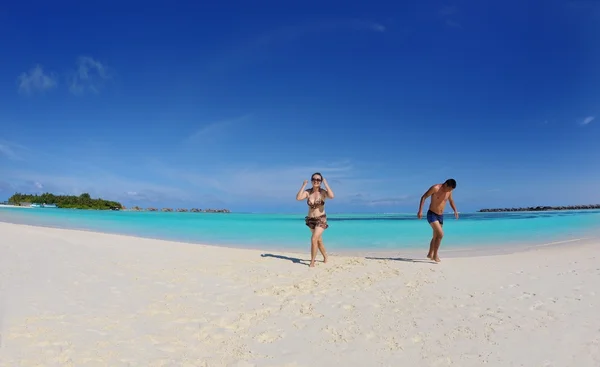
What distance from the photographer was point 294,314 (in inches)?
193

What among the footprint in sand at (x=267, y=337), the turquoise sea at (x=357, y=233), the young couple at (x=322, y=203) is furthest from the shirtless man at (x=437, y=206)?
the footprint in sand at (x=267, y=337)

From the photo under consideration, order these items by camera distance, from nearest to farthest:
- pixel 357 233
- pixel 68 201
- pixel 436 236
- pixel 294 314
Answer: pixel 294 314
pixel 436 236
pixel 357 233
pixel 68 201

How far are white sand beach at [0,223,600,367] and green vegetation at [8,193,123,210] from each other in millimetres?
106209

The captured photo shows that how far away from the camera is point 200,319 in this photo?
15.4 feet

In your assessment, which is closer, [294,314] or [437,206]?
[294,314]

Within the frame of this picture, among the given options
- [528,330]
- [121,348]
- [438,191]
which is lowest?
[121,348]

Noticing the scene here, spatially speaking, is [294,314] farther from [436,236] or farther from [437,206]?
[437,206]

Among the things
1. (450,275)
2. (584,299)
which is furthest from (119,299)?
(584,299)

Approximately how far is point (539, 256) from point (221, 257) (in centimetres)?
845

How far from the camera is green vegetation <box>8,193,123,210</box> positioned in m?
99.6

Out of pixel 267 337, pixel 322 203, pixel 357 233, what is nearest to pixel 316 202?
pixel 322 203

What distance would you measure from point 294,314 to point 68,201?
117m

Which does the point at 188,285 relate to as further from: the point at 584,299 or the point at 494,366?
the point at 584,299

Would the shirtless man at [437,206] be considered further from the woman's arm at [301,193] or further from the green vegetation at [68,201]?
the green vegetation at [68,201]
